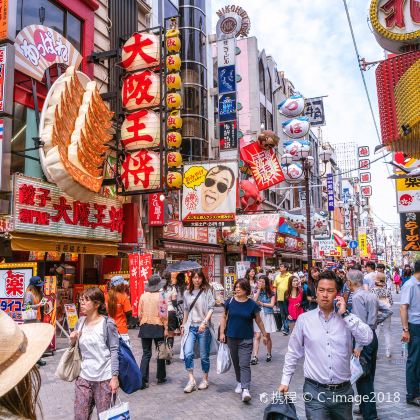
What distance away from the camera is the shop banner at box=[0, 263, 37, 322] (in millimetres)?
10336

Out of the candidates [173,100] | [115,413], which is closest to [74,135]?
[173,100]

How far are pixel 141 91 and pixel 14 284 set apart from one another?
Answer: 6495 mm

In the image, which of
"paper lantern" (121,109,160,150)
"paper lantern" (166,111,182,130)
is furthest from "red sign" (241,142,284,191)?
"paper lantern" (121,109,160,150)

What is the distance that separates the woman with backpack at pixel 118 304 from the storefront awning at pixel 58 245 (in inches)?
184

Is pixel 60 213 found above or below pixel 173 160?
below

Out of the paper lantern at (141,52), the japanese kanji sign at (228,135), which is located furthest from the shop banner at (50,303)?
the japanese kanji sign at (228,135)

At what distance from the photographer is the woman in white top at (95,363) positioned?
14.5 ft

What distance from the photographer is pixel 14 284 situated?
10445mm

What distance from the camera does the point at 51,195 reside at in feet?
39.9

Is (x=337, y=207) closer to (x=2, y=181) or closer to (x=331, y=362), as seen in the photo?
(x=2, y=181)

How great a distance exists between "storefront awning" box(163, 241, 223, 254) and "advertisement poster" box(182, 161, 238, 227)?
243cm

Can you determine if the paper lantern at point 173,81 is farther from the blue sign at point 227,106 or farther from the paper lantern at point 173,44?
the blue sign at point 227,106

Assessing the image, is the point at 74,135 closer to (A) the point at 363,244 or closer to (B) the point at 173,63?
(B) the point at 173,63

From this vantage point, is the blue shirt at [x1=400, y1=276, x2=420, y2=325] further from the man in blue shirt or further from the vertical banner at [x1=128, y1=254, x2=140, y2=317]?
the vertical banner at [x1=128, y1=254, x2=140, y2=317]
